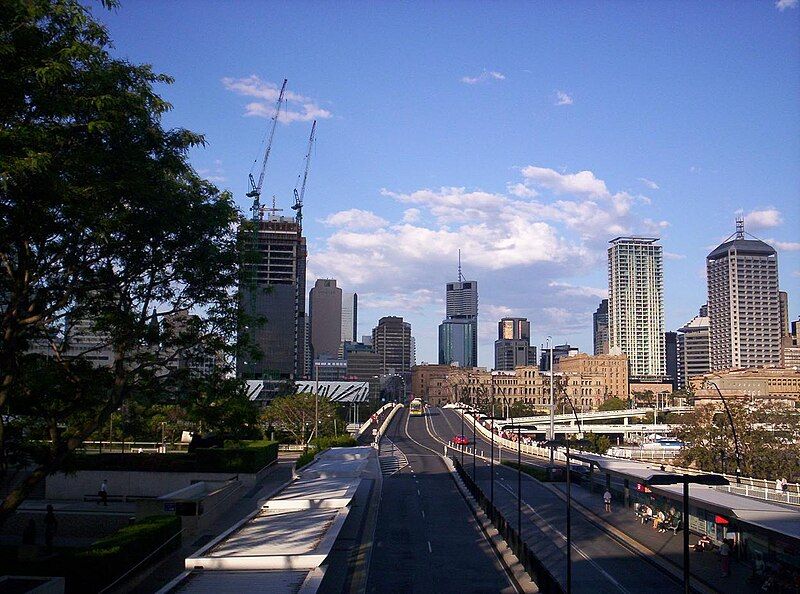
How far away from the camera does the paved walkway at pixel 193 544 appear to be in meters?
26.7

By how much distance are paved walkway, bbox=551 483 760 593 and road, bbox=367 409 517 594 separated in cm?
787

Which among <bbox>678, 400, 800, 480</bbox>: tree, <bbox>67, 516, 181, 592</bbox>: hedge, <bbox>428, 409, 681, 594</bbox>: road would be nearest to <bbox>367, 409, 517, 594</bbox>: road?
<bbox>428, 409, 681, 594</bbox>: road

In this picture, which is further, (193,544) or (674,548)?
(674,548)

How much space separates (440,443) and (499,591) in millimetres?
87348

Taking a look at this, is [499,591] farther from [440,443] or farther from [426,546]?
[440,443]

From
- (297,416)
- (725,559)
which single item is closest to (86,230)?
(725,559)

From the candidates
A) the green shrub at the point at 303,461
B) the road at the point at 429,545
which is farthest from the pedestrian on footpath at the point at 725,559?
the green shrub at the point at 303,461

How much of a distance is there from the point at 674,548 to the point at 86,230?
1176 inches

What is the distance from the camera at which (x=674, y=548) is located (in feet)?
119

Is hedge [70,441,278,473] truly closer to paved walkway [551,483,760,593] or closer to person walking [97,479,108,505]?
person walking [97,479,108,505]

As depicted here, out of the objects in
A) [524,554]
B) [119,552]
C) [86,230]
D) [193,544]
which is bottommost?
[193,544]

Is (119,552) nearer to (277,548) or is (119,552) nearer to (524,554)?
(277,548)

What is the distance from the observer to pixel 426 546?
122 ft

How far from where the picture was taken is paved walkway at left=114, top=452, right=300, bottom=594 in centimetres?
2673
